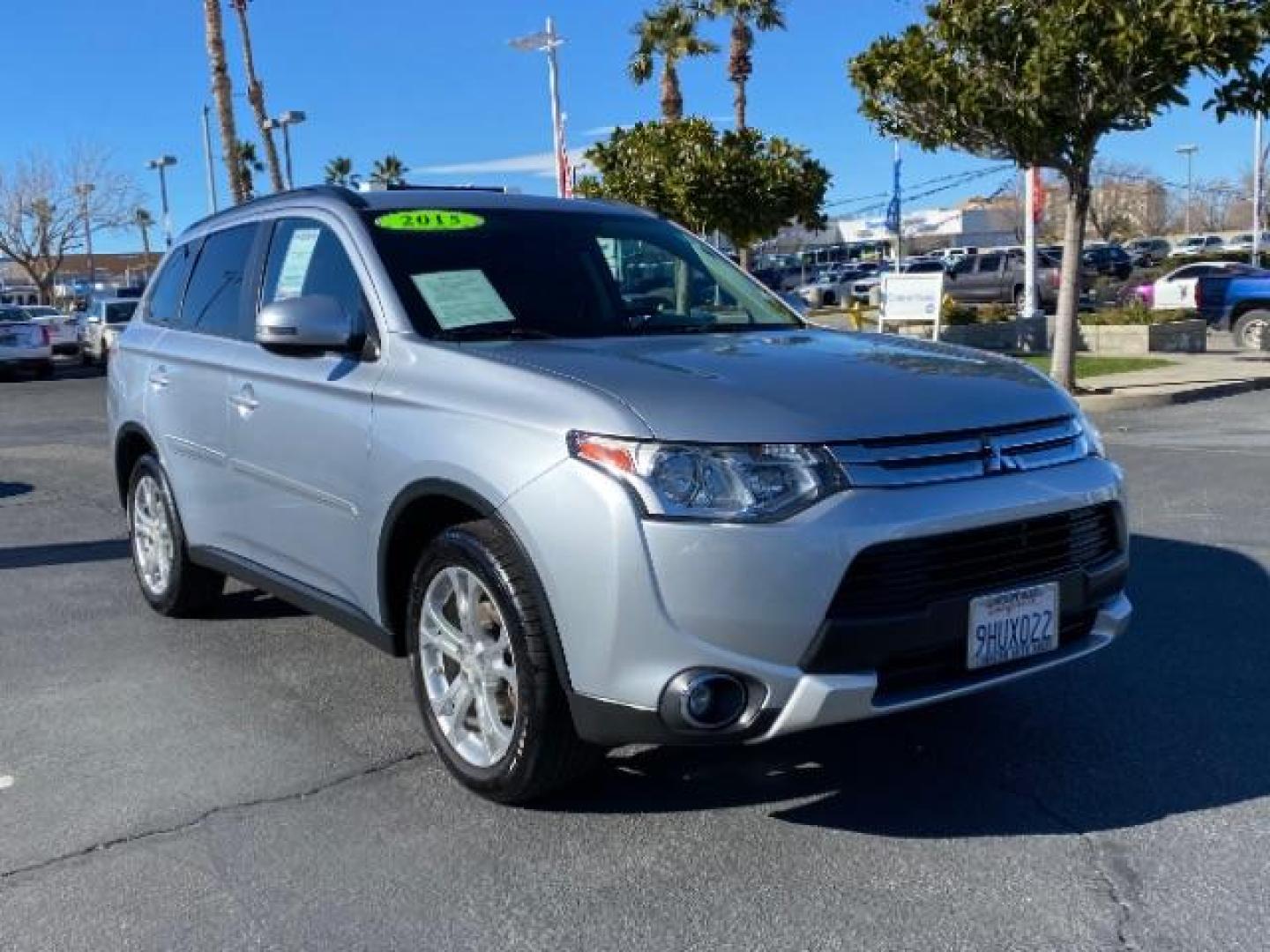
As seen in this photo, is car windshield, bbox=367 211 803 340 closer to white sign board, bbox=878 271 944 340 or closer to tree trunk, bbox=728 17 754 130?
white sign board, bbox=878 271 944 340

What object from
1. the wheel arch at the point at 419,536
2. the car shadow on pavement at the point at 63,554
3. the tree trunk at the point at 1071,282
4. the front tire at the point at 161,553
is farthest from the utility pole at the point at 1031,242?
the wheel arch at the point at 419,536


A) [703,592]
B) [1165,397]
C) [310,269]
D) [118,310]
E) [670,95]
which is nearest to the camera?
[703,592]

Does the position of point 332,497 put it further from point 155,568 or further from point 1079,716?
point 1079,716

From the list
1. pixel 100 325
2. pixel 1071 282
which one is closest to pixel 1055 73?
pixel 1071 282

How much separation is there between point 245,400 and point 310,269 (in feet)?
1.85

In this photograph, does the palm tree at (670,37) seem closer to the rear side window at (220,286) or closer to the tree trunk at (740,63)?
the tree trunk at (740,63)

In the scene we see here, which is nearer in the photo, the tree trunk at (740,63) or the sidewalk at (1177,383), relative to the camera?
the sidewalk at (1177,383)

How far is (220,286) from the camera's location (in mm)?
5484

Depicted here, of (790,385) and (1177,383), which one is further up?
(790,385)

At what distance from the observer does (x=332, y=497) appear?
14.0ft

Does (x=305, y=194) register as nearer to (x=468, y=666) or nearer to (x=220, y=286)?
(x=220, y=286)

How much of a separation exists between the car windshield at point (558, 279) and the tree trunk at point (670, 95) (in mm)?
32781

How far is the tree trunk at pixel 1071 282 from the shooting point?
49.0ft

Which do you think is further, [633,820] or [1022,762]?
[1022,762]
